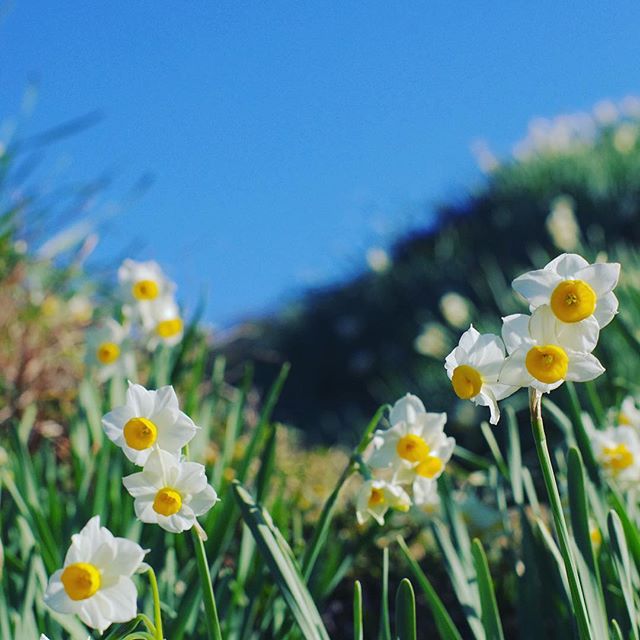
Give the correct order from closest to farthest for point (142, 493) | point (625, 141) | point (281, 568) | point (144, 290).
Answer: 1. point (142, 493)
2. point (281, 568)
3. point (144, 290)
4. point (625, 141)

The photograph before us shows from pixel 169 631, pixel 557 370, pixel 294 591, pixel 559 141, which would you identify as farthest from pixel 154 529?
pixel 559 141

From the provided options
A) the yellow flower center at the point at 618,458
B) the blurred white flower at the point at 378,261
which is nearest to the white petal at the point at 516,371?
the yellow flower center at the point at 618,458

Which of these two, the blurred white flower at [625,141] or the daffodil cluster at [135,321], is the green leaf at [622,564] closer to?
the daffodil cluster at [135,321]

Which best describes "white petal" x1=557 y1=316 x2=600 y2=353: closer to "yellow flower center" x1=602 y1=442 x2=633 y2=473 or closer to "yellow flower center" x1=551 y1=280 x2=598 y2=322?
"yellow flower center" x1=551 y1=280 x2=598 y2=322

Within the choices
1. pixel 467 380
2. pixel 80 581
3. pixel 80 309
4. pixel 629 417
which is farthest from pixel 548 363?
pixel 80 309

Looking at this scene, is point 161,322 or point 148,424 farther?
point 161,322

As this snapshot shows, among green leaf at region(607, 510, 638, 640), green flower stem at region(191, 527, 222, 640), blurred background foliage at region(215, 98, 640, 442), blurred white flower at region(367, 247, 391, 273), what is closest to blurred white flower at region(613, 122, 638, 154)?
blurred background foliage at region(215, 98, 640, 442)

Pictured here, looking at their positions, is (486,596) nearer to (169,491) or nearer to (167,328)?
(169,491)

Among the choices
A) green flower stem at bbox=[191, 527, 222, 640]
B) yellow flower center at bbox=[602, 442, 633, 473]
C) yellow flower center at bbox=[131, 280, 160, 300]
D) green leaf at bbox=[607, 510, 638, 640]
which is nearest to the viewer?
green flower stem at bbox=[191, 527, 222, 640]
